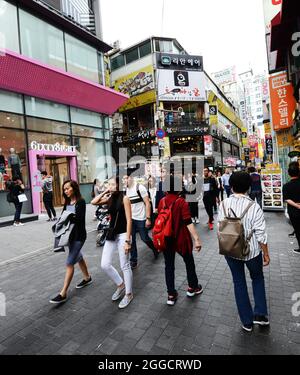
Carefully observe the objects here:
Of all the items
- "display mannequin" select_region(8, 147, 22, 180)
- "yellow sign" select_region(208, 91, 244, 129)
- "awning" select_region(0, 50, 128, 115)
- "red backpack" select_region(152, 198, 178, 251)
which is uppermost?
"yellow sign" select_region(208, 91, 244, 129)

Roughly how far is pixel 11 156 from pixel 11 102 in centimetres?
271

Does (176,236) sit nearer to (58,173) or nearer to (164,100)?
(58,173)

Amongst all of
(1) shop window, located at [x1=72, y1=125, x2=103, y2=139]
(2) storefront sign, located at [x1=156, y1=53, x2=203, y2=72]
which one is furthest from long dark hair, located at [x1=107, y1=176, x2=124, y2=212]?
(2) storefront sign, located at [x1=156, y1=53, x2=203, y2=72]

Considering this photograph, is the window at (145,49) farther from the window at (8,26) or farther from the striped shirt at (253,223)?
the striped shirt at (253,223)

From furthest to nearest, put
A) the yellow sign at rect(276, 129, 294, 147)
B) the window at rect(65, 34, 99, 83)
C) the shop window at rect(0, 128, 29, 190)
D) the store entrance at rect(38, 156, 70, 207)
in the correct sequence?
the window at rect(65, 34, 99, 83) < the store entrance at rect(38, 156, 70, 207) < the yellow sign at rect(276, 129, 294, 147) < the shop window at rect(0, 128, 29, 190)

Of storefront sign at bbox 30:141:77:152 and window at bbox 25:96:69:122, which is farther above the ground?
window at bbox 25:96:69:122

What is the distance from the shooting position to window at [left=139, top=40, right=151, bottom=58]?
93.6 ft

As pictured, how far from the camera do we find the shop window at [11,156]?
456 inches

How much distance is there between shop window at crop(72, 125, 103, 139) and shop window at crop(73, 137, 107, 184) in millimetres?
280

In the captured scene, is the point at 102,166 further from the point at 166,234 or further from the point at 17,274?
the point at 166,234

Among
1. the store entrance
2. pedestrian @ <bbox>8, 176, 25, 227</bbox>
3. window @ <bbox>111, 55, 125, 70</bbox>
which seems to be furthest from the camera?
window @ <bbox>111, 55, 125, 70</bbox>

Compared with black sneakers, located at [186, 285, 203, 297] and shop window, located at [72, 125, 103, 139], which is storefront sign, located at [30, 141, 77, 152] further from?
black sneakers, located at [186, 285, 203, 297]
